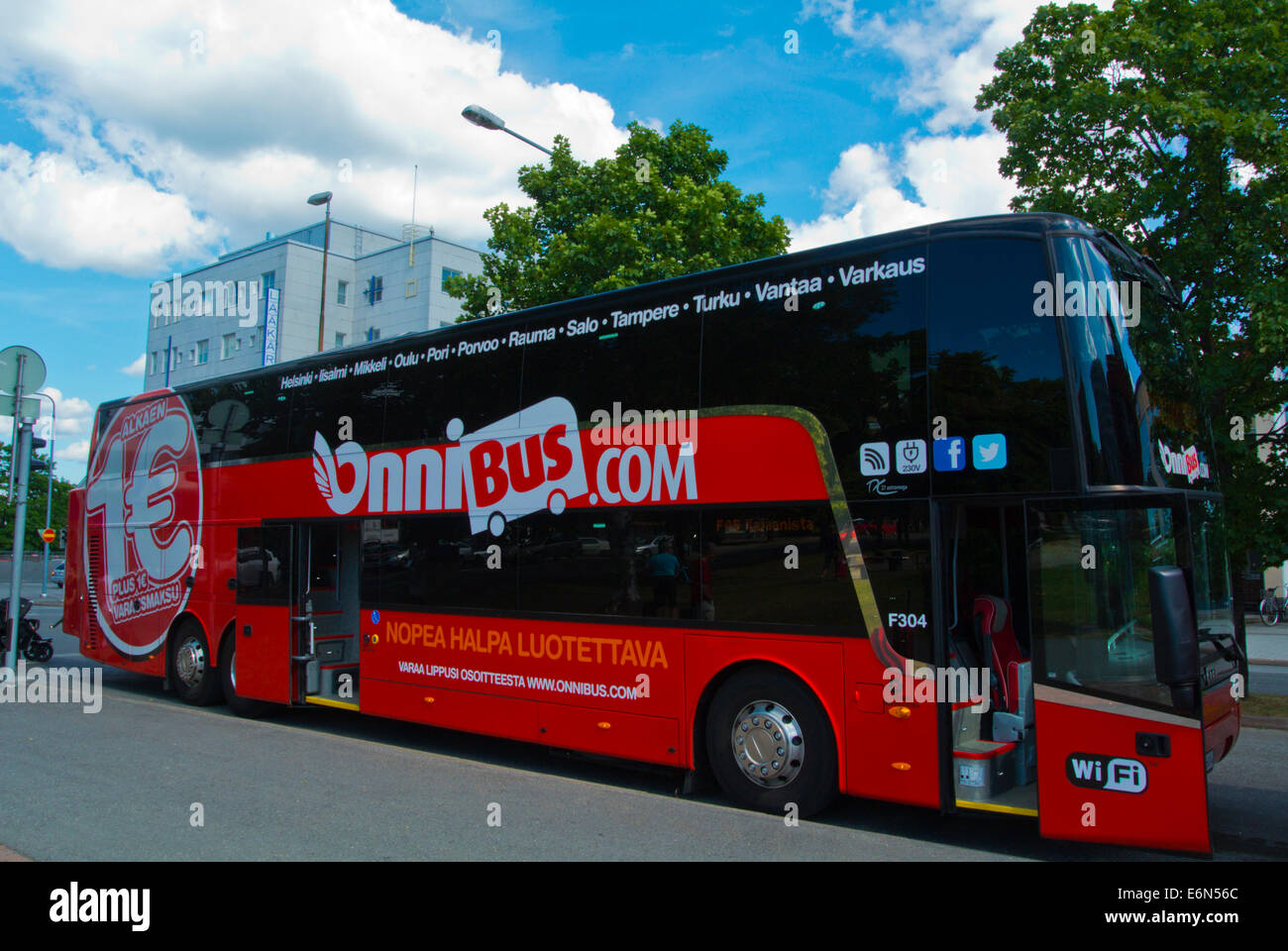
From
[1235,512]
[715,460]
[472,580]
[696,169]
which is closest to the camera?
[715,460]

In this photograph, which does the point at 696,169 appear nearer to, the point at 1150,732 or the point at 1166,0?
the point at 1166,0

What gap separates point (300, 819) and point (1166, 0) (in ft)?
39.6

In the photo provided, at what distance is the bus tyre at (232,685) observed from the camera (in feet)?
36.8

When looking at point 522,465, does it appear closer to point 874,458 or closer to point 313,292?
point 874,458

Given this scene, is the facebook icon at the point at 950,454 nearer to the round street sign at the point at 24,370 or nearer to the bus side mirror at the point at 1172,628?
the bus side mirror at the point at 1172,628

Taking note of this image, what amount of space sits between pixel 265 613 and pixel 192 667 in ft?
6.77

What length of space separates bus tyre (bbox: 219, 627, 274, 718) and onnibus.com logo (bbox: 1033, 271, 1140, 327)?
31.7ft

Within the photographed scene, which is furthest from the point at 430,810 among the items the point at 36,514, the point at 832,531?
the point at 36,514

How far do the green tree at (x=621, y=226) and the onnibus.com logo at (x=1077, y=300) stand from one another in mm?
11500

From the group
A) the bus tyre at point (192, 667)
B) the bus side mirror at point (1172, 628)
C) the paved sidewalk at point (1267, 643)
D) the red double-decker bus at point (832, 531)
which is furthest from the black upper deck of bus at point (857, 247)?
the paved sidewalk at point (1267, 643)

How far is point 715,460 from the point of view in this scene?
22.5 ft

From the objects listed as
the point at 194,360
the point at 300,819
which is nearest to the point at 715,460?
the point at 300,819

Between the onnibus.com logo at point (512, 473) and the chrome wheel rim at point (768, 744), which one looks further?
the onnibus.com logo at point (512, 473)

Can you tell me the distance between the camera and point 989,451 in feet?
18.3
